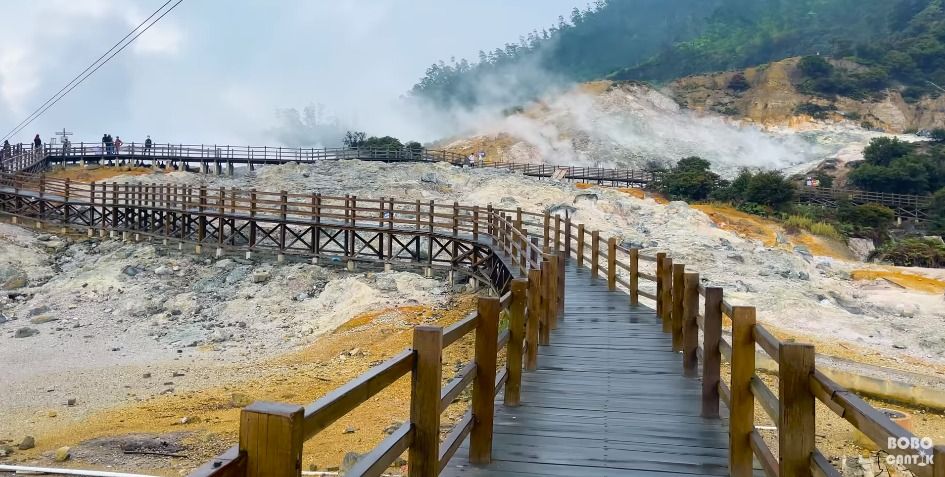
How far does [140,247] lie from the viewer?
81.6ft

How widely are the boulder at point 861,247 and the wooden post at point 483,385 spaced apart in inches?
1344

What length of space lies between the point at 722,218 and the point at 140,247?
90.8 ft

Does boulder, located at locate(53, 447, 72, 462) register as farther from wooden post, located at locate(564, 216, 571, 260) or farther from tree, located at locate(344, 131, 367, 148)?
tree, located at locate(344, 131, 367, 148)

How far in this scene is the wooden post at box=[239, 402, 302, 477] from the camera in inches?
75.6

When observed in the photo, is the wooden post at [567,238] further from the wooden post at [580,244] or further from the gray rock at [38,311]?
the gray rock at [38,311]

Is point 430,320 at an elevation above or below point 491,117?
below

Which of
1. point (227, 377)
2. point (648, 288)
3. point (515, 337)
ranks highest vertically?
point (515, 337)

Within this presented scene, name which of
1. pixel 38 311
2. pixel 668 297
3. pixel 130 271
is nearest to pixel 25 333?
pixel 38 311

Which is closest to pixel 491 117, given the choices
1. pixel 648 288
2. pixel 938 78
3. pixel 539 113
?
pixel 539 113

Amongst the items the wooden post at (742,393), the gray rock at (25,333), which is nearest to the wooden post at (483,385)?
the wooden post at (742,393)

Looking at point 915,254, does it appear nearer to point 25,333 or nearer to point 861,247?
point 861,247

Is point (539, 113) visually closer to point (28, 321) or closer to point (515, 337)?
point (28, 321)

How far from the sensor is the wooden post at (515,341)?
5.45m

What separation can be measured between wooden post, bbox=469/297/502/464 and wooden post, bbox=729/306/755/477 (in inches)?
60.2
